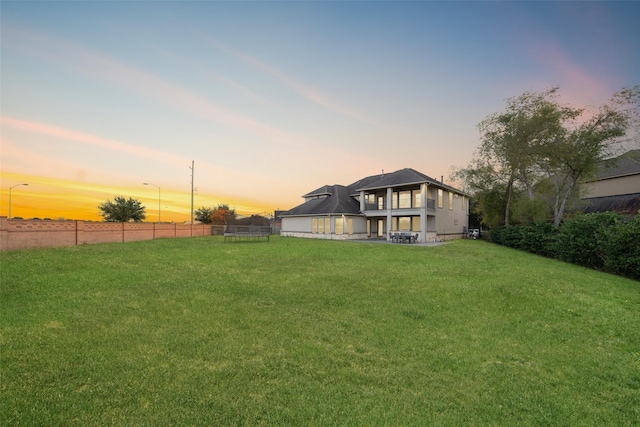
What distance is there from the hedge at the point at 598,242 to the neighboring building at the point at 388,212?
909 centimetres

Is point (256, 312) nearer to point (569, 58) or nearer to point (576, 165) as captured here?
point (569, 58)

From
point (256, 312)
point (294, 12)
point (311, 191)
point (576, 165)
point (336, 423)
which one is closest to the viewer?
point (336, 423)

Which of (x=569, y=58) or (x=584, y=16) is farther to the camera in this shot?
(x=569, y=58)

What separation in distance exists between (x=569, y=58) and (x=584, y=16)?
2.05 meters

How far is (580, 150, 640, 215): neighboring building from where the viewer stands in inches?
1179

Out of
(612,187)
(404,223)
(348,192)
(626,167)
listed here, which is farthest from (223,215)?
(626,167)

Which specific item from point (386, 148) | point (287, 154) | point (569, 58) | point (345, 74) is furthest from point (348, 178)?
point (569, 58)

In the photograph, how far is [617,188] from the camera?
3250 cm

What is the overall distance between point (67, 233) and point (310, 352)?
2076 centimetres

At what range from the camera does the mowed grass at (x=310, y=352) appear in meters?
3.42

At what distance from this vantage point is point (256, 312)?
6.71 metres

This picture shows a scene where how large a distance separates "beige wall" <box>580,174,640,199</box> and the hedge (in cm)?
1872

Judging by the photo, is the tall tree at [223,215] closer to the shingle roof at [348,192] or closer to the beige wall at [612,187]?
the shingle roof at [348,192]

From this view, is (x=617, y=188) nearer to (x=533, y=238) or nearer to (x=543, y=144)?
(x=543, y=144)
